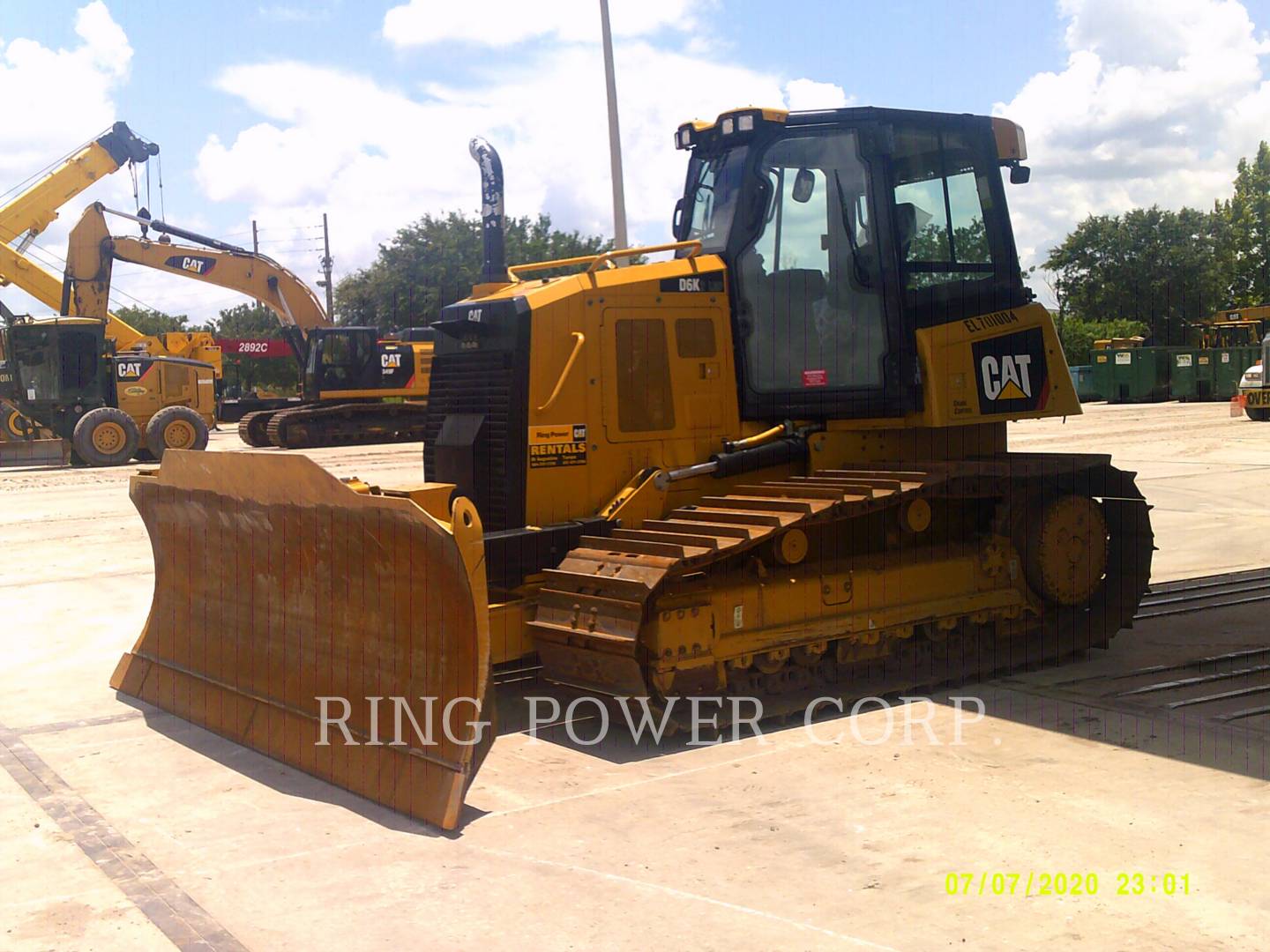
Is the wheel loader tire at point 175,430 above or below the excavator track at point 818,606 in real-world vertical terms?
above

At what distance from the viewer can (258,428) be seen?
30.1m

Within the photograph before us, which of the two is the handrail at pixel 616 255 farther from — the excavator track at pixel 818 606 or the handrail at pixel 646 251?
the excavator track at pixel 818 606

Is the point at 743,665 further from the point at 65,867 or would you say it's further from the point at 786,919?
the point at 65,867

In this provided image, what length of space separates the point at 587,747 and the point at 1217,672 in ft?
12.7

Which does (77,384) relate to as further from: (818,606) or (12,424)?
(818,606)

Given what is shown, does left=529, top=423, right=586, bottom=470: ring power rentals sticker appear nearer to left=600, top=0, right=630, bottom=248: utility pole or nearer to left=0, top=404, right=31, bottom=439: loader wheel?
left=600, top=0, right=630, bottom=248: utility pole

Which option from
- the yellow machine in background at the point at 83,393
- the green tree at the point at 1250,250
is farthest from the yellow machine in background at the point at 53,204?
the green tree at the point at 1250,250

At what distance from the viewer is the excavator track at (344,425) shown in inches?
1182

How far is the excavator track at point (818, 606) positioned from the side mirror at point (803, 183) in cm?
166

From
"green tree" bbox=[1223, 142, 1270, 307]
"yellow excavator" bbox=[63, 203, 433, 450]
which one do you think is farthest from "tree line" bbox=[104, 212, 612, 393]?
"green tree" bbox=[1223, 142, 1270, 307]

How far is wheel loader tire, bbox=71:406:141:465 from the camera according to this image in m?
25.2

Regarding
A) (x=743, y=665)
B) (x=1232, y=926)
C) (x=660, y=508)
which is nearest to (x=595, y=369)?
(x=660, y=508)
